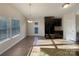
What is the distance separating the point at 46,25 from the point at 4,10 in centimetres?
884

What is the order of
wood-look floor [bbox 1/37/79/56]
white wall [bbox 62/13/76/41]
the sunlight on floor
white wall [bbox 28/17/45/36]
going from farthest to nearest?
white wall [bbox 28/17/45/36], white wall [bbox 62/13/76/41], wood-look floor [bbox 1/37/79/56], the sunlight on floor

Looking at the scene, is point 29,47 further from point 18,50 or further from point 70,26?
point 70,26

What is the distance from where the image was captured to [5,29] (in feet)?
21.0

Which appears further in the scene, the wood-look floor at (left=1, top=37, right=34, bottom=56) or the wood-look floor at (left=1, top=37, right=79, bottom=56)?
the wood-look floor at (left=1, top=37, right=79, bottom=56)

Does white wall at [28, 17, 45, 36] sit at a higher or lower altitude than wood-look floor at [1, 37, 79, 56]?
higher

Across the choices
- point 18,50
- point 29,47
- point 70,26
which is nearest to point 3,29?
point 18,50

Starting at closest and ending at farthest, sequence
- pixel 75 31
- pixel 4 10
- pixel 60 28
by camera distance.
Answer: pixel 4 10 < pixel 75 31 < pixel 60 28

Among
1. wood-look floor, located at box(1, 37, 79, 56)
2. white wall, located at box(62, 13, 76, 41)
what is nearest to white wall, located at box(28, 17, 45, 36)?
white wall, located at box(62, 13, 76, 41)

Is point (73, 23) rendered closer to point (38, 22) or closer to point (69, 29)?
point (69, 29)

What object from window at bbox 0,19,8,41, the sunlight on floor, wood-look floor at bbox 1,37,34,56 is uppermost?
window at bbox 0,19,8,41

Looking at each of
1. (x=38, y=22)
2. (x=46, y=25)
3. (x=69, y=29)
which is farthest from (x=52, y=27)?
(x=69, y=29)

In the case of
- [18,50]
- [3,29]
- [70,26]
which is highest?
[70,26]

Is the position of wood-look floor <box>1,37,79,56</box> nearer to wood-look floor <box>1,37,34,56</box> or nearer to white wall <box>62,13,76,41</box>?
wood-look floor <box>1,37,34,56</box>

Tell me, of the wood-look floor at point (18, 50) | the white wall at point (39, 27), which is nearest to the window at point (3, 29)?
the wood-look floor at point (18, 50)
